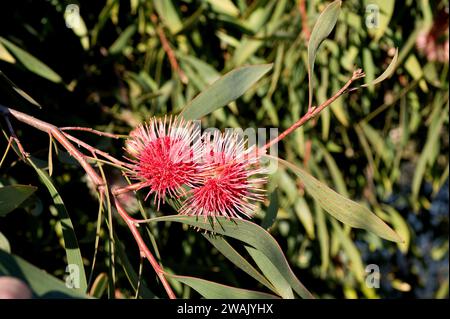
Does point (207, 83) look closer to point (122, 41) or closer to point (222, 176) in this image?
point (122, 41)

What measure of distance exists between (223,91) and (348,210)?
266mm

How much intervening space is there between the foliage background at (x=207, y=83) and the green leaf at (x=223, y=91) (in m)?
0.57

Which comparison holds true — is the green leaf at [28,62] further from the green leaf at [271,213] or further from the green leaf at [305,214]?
the green leaf at [305,214]

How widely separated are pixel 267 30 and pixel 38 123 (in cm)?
91

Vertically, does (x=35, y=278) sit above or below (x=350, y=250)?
below

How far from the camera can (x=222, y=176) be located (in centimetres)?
93

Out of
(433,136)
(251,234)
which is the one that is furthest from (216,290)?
(433,136)

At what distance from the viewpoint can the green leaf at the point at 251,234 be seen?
3.04 feet

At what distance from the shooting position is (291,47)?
1.78 meters

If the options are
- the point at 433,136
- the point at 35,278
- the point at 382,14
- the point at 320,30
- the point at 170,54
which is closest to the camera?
the point at 35,278

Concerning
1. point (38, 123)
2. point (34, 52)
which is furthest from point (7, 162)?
point (38, 123)

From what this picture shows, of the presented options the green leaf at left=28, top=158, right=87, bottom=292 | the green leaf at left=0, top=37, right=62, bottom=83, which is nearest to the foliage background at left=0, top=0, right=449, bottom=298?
the green leaf at left=0, top=37, right=62, bottom=83

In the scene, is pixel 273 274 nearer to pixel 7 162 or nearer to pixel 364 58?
pixel 7 162
